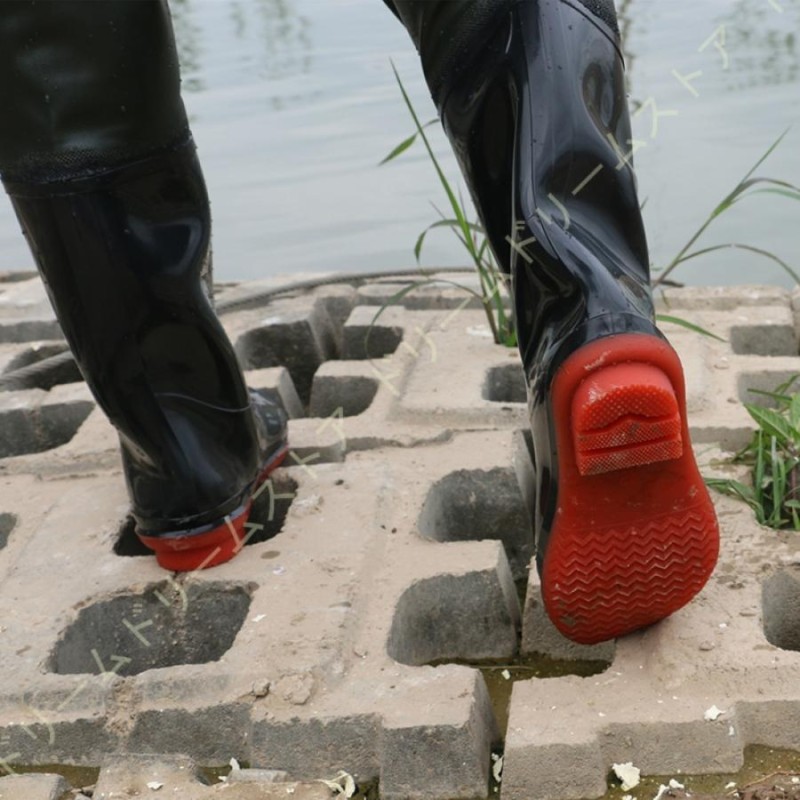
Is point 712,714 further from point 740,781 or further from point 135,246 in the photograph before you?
point 135,246

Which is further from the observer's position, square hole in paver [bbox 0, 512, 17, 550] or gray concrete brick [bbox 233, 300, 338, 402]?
gray concrete brick [bbox 233, 300, 338, 402]

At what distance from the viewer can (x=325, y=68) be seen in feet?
19.0

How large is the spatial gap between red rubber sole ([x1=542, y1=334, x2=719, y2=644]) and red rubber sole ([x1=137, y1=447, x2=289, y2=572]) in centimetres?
53

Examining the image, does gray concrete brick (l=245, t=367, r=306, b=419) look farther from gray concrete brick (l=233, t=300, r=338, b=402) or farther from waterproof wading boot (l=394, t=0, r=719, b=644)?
waterproof wading boot (l=394, t=0, r=719, b=644)

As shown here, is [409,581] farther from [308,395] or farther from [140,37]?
[308,395]

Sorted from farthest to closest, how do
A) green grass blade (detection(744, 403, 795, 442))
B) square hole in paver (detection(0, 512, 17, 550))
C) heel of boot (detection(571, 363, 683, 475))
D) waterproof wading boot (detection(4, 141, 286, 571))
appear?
square hole in paver (detection(0, 512, 17, 550)), green grass blade (detection(744, 403, 795, 442)), waterproof wading boot (detection(4, 141, 286, 571)), heel of boot (detection(571, 363, 683, 475))

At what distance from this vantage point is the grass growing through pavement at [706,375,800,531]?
196 cm

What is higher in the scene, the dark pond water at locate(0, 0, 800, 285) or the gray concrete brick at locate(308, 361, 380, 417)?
the gray concrete brick at locate(308, 361, 380, 417)

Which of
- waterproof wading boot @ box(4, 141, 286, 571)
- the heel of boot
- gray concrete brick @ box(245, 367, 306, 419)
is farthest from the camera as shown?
gray concrete brick @ box(245, 367, 306, 419)

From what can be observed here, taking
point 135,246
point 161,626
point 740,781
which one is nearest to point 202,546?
point 161,626

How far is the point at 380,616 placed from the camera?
5.76 feet

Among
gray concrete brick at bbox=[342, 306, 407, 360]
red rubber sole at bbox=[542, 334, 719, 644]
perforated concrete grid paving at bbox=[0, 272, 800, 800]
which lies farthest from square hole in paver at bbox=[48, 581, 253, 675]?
gray concrete brick at bbox=[342, 306, 407, 360]

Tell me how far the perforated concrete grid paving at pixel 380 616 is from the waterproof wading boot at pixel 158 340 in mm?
94

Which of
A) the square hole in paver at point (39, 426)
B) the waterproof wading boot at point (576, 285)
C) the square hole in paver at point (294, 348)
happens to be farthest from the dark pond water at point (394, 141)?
the waterproof wading boot at point (576, 285)
